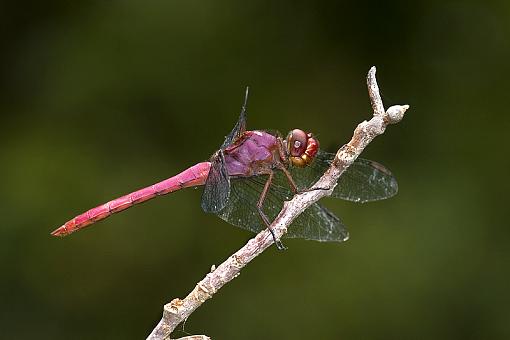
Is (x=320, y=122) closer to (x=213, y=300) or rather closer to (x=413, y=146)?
(x=413, y=146)

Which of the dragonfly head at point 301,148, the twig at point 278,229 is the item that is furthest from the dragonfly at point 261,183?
the twig at point 278,229

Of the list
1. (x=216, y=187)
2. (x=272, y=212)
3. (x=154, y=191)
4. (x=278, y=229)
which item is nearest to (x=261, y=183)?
(x=272, y=212)

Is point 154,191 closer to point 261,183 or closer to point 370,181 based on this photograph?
point 261,183

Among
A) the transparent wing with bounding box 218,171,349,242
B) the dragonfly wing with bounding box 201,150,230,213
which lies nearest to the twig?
the dragonfly wing with bounding box 201,150,230,213

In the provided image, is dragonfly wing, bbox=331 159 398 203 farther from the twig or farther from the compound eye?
the twig

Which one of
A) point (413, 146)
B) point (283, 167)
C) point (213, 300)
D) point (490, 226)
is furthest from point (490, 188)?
point (283, 167)

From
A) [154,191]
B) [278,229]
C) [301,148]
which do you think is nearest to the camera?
[278,229]
